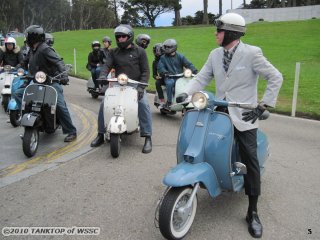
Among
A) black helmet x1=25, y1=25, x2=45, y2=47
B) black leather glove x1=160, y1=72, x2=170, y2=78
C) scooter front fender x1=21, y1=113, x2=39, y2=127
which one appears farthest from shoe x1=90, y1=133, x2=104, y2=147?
black leather glove x1=160, y1=72, x2=170, y2=78

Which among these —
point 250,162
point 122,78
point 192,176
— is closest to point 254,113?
point 250,162

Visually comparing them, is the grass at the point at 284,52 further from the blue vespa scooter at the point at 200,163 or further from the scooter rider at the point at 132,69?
the blue vespa scooter at the point at 200,163

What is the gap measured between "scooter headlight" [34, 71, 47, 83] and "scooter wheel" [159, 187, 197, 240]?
12.4 feet

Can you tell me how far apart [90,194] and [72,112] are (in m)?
5.51

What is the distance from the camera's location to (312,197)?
4.84 metres

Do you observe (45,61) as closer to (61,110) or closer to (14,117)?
(61,110)

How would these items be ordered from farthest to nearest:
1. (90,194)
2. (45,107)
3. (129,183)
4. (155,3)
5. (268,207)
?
(155,3) → (45,107) → (129,183) → (90,194) → (268,207)

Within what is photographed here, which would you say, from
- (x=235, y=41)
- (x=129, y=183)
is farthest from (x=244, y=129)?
(x=129, y=183)

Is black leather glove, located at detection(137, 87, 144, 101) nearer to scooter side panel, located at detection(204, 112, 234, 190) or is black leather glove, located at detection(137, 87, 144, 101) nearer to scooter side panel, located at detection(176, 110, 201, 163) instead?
scooter side panel, located at detection(176, 110, 201, 163)

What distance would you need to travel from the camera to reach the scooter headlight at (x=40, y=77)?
21.8 ft

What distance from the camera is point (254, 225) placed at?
13.1ft

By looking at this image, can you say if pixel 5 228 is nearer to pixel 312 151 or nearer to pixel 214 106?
pixel 214 106

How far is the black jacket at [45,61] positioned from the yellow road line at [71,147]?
121 centimetres

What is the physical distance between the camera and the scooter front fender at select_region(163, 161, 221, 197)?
363 centimetres
